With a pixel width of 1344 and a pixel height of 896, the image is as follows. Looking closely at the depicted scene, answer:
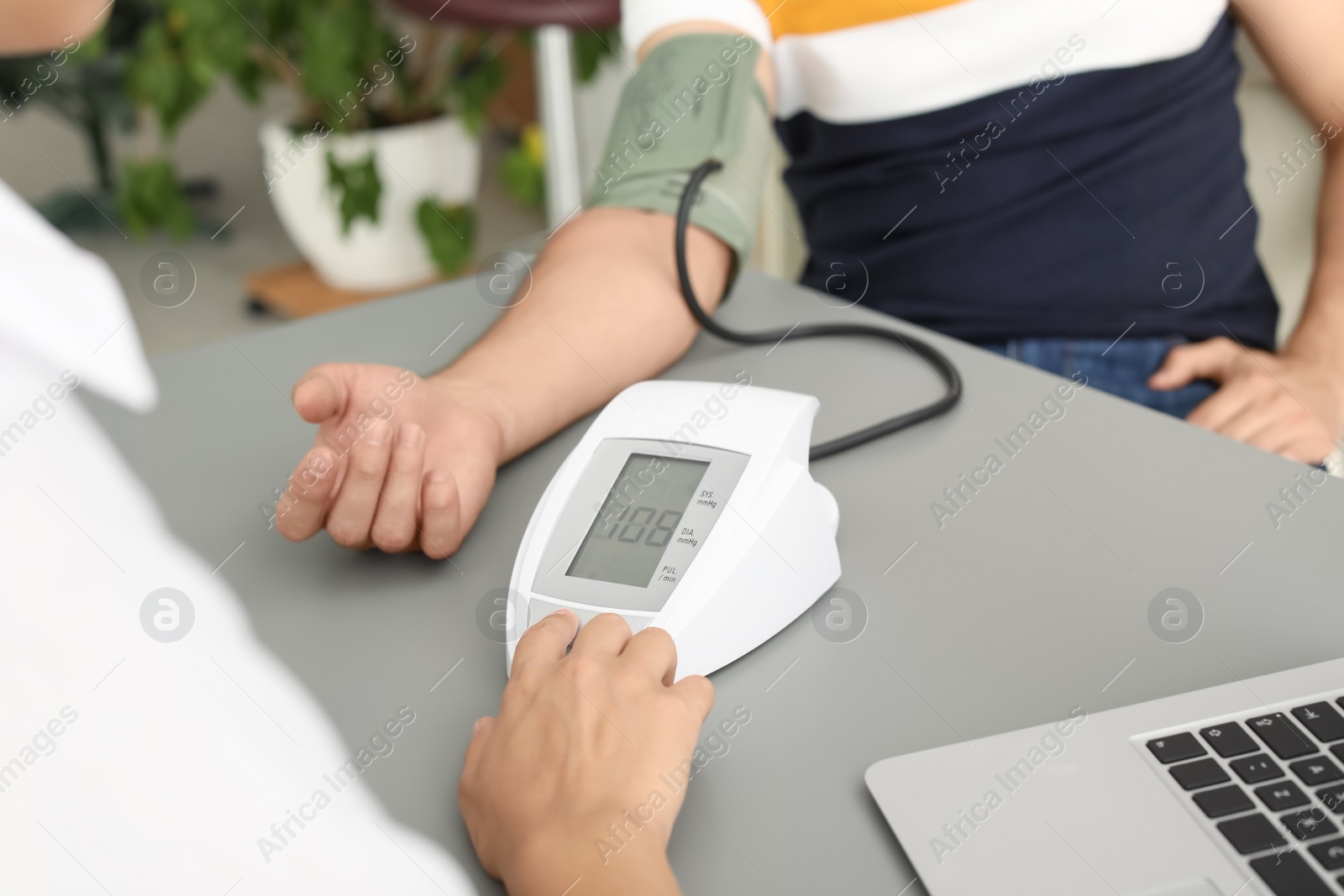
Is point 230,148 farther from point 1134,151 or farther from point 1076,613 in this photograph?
point 1076,613

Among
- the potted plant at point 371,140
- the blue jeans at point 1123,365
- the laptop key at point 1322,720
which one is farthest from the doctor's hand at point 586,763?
the potted plant at point 371,140

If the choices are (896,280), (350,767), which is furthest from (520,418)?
(896,280)

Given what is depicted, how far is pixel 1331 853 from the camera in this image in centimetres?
37

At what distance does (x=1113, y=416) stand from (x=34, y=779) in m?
0.60

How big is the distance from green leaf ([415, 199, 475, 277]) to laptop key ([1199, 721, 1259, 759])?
7.25 feet

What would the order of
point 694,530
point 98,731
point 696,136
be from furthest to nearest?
point 696,136 → point 694,530 → point 98,731

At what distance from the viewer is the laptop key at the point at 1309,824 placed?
1.25 feet

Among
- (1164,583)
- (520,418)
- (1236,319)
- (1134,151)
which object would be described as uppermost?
(520,418)

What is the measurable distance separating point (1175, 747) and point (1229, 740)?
0.07 ft

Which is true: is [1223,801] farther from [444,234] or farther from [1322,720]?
[444,234]

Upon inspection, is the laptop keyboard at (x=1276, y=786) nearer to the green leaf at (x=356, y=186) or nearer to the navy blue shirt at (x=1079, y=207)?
the navy blue shirt at (x=1079, y=207)

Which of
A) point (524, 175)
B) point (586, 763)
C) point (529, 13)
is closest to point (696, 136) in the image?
point (586, 763)

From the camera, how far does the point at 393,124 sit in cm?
252

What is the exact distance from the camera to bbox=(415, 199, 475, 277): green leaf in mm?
2445
